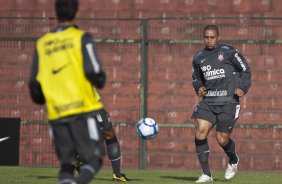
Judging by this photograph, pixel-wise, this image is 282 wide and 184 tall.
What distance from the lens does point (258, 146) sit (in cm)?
1714

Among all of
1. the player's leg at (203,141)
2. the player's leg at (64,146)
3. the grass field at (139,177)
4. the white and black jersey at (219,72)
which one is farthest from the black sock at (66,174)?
the white and black jersey at (219,72)

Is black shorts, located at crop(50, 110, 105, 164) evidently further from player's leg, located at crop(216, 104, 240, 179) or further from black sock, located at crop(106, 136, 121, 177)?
player's leg, located at crop(216, 104, 240, 179)

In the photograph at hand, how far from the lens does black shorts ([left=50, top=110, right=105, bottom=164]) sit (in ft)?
26.0

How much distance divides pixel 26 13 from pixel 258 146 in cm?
502

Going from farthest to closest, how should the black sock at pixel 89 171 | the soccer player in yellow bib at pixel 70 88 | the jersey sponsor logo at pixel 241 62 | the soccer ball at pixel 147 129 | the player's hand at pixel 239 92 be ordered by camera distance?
1. the soccer ball at pixel 147 129
2. the jersey sponsor logo at pixel 241 62
3. the player's hand at pixel 239 92
4. the black sock at pixel 89 171
5. the soccer player in yellow bib at pixel 70 88

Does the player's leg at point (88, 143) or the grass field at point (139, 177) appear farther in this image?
the grass field at point (139, 177)

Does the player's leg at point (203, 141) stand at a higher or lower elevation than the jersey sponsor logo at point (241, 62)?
lower

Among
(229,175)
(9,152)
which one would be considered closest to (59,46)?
(229,175)

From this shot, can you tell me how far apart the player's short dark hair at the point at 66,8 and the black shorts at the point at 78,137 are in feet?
2.74

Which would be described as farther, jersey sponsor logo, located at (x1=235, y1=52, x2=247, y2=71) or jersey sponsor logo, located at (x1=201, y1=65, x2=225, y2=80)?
jersey sponsor logo, located at (x1=201, y1=65, x2=225, y2=80)

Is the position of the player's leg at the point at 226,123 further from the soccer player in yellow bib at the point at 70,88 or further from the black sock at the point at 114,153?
the soccer player in yellow bib at the point at 70,88

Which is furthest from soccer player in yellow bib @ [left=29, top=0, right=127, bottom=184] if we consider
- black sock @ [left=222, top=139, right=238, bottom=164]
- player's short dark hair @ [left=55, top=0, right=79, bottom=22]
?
black sock @ [left=222, top=139, right=238, bottom=164]

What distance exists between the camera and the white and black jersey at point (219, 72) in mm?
12797

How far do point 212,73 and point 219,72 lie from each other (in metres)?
0.10
